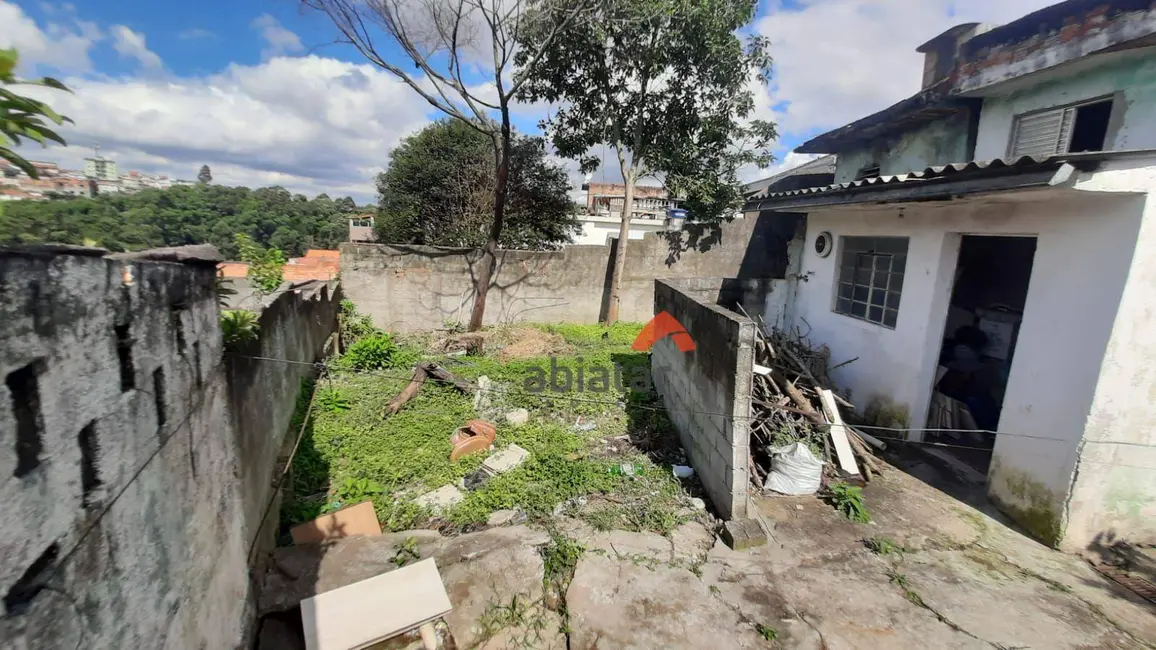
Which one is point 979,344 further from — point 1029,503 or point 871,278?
point 1029,503

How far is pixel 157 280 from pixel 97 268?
1.49ft

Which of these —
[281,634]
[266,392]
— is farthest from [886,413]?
[266,392]

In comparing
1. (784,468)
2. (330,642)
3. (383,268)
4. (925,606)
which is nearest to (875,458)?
(784,468)

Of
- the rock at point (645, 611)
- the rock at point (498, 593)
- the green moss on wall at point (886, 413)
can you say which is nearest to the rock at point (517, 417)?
the rock at point (498, 593)

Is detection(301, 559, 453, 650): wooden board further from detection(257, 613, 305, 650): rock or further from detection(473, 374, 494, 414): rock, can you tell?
detection(473, 374, 494, 414): rock

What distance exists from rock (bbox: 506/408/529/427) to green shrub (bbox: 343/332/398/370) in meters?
2.88

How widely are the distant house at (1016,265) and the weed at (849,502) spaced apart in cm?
121

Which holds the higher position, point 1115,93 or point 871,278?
point 1115,93

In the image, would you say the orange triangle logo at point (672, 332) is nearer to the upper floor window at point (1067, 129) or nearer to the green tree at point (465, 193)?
the upper floor window at point (1067, 129)

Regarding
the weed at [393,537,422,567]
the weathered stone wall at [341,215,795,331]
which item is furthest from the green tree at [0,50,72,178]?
the weathered stone wall at [341,215,795,331]

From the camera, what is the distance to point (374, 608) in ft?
9.73

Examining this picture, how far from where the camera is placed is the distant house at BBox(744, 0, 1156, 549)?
12.1 feet

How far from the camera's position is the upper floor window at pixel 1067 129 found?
5629 mm

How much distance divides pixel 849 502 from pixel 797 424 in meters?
0.81
